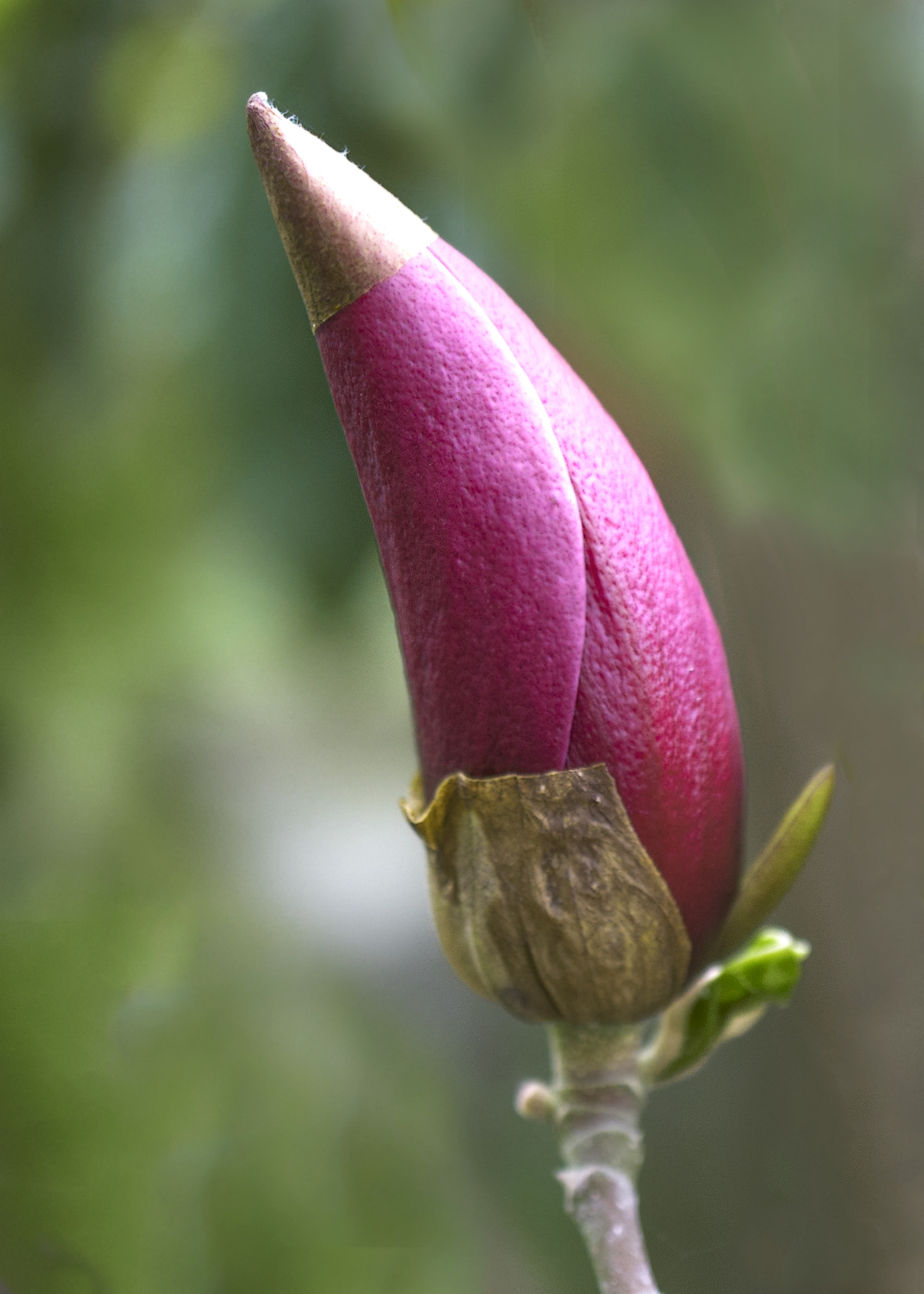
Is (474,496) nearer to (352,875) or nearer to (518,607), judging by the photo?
(518,607)

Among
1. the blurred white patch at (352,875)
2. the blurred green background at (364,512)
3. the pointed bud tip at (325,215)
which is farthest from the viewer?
the blurred white patch at (352,875)

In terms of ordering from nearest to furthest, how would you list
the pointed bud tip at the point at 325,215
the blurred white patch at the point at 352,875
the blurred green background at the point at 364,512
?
the pointed bud tip at the point at 325,215 → the blurred green background at the point at 364,512 → the blurred white patch at the point at 352,875

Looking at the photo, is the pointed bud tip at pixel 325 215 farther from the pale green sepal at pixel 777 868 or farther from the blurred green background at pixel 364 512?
the blurred green background at pixel 364 512

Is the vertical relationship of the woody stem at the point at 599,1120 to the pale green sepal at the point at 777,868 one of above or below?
below

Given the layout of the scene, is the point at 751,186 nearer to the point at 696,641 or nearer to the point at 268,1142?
the point at 696,641

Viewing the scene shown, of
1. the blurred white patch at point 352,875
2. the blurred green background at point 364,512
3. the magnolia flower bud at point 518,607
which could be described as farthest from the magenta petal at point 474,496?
the blurred white patch at point 352,875

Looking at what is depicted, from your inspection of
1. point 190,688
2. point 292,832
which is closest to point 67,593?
point 190,688

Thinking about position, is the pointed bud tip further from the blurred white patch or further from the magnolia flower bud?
the blurred white patch
